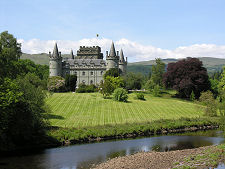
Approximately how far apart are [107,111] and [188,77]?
80.6 feet

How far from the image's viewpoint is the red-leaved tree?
196 feet

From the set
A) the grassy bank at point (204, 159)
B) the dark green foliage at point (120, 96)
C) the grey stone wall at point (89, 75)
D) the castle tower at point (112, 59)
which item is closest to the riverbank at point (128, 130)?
the grassy bank at point (204, 159)

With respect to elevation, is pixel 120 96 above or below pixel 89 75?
below

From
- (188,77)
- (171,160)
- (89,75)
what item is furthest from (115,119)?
(89,75)

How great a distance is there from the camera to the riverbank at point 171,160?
19.8 m

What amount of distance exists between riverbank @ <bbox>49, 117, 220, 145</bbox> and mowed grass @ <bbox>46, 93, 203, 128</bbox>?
96.1 inches

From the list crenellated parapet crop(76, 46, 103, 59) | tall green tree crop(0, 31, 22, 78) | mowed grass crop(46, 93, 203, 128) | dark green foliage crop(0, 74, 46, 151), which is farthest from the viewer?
crenellated parapet crop(76, 46, 103, 59)

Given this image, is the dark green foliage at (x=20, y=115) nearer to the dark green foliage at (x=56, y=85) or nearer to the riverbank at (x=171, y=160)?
the riverbank at (x=171, y=160)

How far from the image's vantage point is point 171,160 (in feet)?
69.3

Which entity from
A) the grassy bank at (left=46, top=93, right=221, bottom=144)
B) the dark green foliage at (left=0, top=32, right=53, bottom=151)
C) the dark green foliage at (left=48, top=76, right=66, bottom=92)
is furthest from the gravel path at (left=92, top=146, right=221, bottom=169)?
the dark green foliage at (left=48, top=76, right=66, bottom=92)

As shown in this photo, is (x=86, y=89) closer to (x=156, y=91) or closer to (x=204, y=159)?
(x=156, y=91)

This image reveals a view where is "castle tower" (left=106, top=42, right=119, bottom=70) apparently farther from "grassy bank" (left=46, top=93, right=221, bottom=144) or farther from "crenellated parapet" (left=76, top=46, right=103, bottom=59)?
"grassy bank" (left=46, top=93, right=221, bottom=144)

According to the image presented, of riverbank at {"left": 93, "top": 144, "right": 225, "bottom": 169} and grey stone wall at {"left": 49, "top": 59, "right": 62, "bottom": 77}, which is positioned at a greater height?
grey stone wall at {"left": 49, "top": 59, "right": 62, "bottom": 77}

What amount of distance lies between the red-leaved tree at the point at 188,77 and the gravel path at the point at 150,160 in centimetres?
3736
